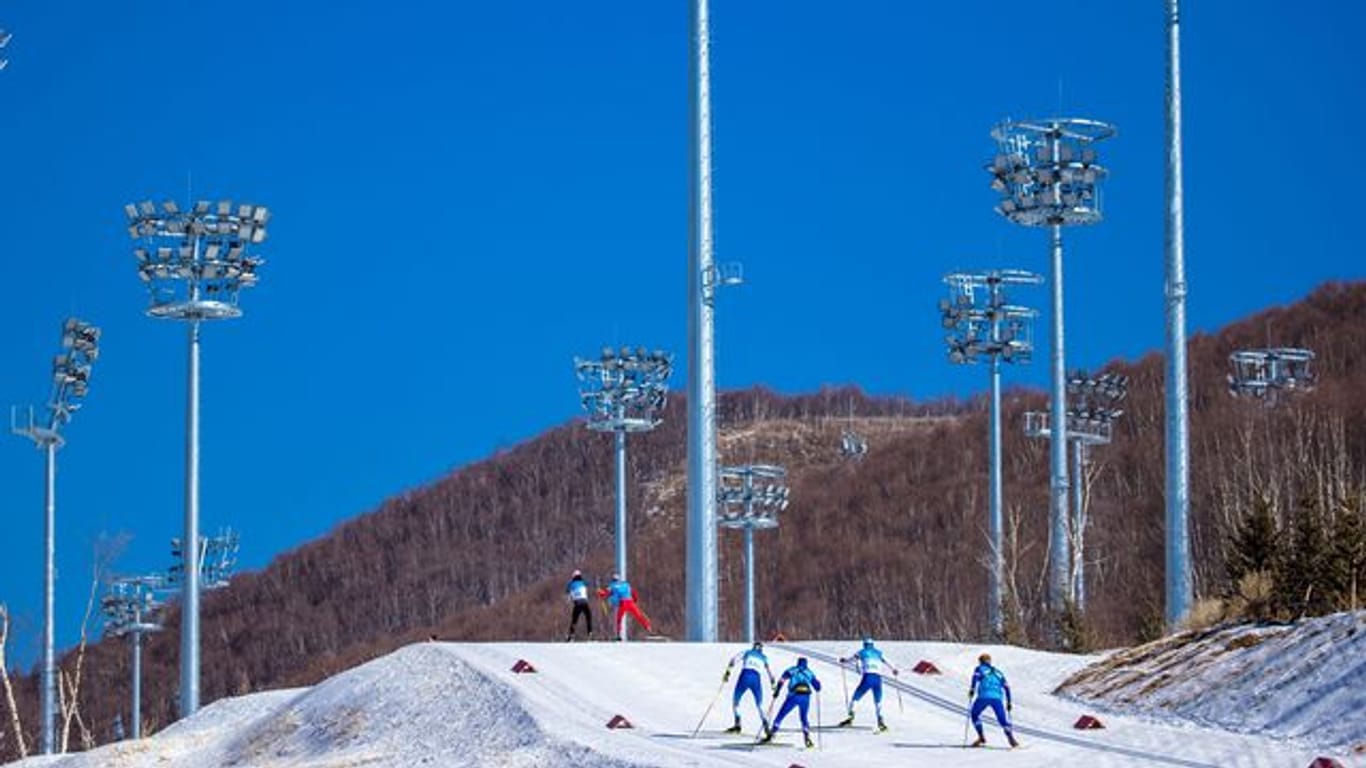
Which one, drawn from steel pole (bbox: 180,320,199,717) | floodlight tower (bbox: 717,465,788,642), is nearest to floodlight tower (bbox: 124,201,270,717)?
steel pole (bbox: 180,320,199,717)

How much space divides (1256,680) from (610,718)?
8.14m

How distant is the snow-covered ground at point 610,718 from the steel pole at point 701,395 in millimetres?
1421

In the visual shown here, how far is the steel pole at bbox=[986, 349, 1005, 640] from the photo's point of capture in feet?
147

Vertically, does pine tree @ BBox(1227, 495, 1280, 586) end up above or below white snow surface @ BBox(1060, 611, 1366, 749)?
above

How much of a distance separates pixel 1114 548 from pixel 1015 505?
40.9 ft

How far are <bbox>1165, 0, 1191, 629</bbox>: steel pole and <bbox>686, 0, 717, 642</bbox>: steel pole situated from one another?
7120 mm

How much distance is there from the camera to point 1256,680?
29625mm

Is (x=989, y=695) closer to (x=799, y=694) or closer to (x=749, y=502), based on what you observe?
(x=799, y=694)

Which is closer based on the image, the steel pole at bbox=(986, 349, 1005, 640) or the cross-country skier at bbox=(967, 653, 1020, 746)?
the cross-country skier at bbox=(967, 653, 1020, 746)

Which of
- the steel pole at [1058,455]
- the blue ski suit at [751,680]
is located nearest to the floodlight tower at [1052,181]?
the steel pole at [1058,455]

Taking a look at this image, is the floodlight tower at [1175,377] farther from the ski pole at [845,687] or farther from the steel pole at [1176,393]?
the ski pole at [845,687]

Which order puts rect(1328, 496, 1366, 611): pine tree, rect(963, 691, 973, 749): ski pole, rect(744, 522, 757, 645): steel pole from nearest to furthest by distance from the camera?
rect(963, 691, 973, 749): ski pole → rect(1328, 496, 1366, 611): pine tree → rect(744, 522, 757, 645): steel pole

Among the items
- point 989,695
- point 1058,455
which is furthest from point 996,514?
point 989,695

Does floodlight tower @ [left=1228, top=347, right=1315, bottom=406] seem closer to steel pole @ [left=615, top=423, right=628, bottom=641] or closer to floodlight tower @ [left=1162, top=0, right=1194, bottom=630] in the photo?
steel pole @ [left=615, top=423, right=628, bottom=641]
